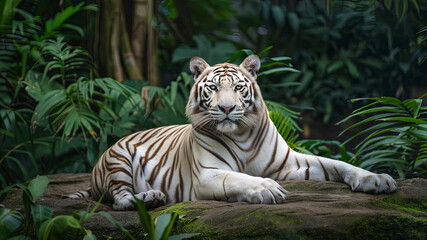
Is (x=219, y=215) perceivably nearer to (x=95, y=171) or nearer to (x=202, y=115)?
(x=202, y=115)

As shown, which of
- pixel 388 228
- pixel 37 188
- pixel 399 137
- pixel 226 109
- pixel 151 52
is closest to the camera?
pixel 388 228

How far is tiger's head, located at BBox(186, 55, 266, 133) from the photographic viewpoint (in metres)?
2.88

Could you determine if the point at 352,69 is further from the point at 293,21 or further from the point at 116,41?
the point at 116,41

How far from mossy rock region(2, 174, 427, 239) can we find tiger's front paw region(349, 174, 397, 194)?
0.04m

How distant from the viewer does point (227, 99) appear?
113 inches

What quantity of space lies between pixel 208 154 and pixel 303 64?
588cm

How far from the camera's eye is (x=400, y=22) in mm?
7453

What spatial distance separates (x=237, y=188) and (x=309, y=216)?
552mm

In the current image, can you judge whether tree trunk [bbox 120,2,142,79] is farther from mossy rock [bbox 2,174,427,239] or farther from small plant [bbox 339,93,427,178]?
mossy rock [bbox 2,174,427,239]

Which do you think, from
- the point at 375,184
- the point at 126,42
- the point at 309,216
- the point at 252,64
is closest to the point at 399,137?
the point at 375,184

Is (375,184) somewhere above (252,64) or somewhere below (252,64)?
below

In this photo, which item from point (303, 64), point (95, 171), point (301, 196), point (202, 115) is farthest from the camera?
point (303, 64)

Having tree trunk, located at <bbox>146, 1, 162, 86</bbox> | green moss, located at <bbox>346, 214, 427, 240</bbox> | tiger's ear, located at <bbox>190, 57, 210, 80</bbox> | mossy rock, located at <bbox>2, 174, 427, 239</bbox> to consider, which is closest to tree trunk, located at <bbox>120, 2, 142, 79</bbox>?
tree trunk, located at <bbox>146, 1, 162, 86</bbox>

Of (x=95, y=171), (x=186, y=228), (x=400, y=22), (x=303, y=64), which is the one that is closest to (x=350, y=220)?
(x=186, y=228)
